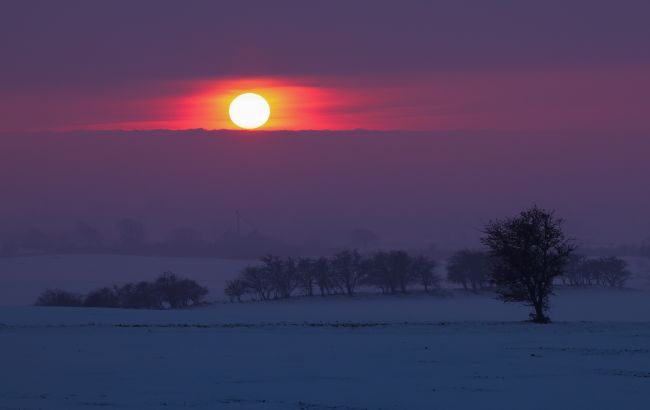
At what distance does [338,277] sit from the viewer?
9988 cm

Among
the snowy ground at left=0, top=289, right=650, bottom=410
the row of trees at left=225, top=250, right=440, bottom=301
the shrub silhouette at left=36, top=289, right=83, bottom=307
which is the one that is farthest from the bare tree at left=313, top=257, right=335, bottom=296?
the snowy ground at left=0, top=289, right=650, bottom=410

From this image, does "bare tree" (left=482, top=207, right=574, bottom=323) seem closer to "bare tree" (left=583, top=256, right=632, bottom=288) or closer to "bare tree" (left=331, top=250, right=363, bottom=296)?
"bare tree" (left=331, top=250, right=363, bottom=296)

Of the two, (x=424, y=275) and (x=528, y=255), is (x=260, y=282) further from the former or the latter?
(x=528, y=255)

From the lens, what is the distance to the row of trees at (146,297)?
89.8 meters

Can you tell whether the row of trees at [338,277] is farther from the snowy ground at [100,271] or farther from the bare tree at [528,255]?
the bare tree at [528,255]

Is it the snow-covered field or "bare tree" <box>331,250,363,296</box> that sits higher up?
the snow-covered field

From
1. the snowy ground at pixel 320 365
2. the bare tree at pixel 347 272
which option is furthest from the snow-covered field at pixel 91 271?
the snowy ground at pixel 320 365

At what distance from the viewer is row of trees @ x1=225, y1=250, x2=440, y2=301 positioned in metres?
98.6

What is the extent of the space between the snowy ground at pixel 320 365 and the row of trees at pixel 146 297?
38.0 metres

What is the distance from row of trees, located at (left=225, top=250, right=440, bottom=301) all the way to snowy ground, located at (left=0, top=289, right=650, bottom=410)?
4808cm

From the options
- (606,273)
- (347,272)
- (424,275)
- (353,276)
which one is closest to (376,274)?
(353,276)

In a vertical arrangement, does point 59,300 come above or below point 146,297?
above

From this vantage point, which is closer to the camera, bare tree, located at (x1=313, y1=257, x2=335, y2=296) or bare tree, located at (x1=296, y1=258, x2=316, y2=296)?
bare tree, located at (x1=313, y1=257, x2=335, y2=296)

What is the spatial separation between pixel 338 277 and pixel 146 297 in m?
21.5
